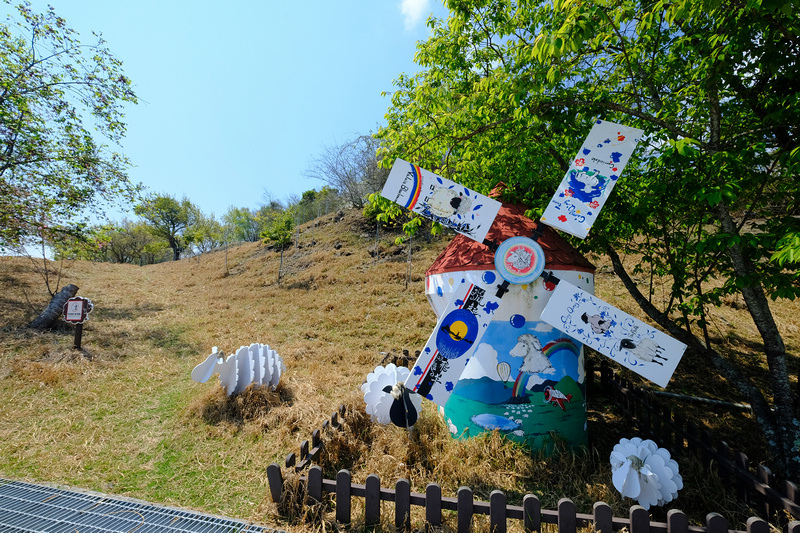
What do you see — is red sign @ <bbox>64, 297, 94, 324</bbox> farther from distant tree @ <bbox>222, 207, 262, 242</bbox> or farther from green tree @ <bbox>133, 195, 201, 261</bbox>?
green tree @ <bbox>133, 195, 201, 261</bbox>

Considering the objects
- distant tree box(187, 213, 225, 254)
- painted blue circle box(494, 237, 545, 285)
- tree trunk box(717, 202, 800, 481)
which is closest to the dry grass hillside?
tree trunk box(717, 202, 800, 481)

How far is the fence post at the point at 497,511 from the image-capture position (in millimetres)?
2695

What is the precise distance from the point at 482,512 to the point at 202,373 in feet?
13.7

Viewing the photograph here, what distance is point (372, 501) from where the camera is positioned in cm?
294

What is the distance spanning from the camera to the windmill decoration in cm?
329

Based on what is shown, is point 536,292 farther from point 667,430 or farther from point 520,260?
point 667,430

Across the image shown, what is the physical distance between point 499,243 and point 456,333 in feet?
3.80

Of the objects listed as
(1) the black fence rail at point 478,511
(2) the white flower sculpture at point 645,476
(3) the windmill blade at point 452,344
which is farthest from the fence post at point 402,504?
(2) the white flower sculpture at point 645,476

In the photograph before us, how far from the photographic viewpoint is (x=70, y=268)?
61.9 ft

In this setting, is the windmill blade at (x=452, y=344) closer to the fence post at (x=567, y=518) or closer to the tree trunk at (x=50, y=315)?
the fence post at (x=567, y=518)

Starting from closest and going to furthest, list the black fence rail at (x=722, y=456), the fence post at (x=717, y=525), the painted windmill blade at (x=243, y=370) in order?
1. the fence post at (x=717, y=525)
2. the black fence rail at (x=722, y=456)
3. the painted windmill blade at (x=243, y=370)

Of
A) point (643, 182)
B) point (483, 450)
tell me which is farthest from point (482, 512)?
point (643, 182)

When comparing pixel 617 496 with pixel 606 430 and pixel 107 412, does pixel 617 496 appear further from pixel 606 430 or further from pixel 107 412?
pixel 107 412

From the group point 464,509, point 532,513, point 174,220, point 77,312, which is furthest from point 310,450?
point 174,220
